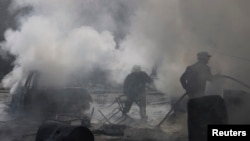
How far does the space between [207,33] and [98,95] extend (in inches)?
240

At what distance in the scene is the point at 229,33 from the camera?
36.2ft

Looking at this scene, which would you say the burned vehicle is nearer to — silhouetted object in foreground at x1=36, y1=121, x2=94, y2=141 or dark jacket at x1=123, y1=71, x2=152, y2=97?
dark jacket at x1=123, y1=71, x2=152, y2=97

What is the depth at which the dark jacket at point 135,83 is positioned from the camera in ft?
37.0

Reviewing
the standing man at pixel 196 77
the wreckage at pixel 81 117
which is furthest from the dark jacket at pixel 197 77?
the wreckage at pixel 81 117

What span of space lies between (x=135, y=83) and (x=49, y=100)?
255cm

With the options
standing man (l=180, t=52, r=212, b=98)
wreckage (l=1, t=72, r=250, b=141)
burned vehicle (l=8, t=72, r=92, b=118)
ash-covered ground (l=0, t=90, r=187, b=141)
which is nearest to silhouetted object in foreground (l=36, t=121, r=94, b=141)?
wreckage (l=1, t=72, r=250, b=141)

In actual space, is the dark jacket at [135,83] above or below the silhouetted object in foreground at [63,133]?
above

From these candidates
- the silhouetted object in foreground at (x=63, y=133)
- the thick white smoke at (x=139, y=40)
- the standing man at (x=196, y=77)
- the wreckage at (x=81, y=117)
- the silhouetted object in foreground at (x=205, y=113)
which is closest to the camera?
the silhouetted object in foreground at (x=63, y=133)

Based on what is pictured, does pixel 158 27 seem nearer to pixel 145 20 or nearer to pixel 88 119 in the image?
pixel 145 20

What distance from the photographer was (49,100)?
1078 centimetres

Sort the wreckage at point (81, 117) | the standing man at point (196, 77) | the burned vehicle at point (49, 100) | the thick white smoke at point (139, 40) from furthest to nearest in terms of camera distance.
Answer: the thick white smoke at point (139, 40) < the burned vehicle at point (49, 100) < the standing man at point (196, 77) < the wreckage at point (81, 117)

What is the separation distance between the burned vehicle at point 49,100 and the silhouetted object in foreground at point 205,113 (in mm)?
4881

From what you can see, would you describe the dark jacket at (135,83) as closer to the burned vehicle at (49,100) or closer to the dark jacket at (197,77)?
the burned vehicle at (49,100)

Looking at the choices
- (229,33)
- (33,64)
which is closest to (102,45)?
(33,64)
